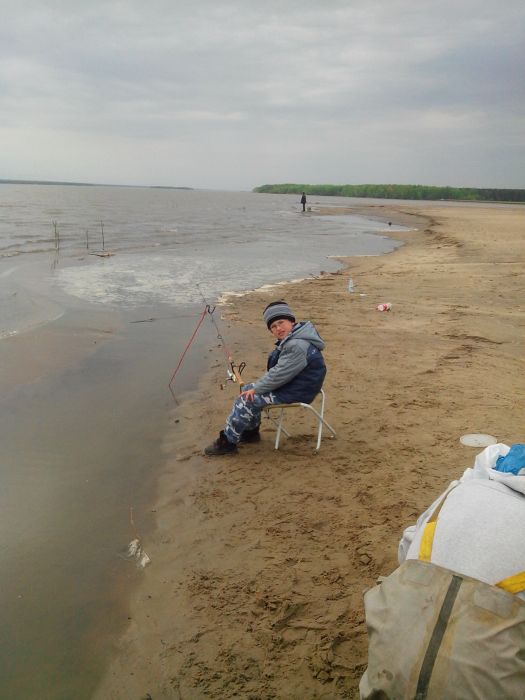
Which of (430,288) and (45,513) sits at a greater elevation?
(430,288)

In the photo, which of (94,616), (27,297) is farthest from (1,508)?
(27,297)

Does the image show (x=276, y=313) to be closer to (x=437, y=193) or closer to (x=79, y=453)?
(x=79, y=453)

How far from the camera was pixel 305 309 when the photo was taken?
1117cm

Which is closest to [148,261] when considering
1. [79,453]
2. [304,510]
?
[79,453]

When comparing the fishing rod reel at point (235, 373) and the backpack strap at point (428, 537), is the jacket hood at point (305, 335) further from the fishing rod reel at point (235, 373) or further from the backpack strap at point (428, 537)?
the backpack strap at point (428, 537)

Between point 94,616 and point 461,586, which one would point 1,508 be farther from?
point 461,586

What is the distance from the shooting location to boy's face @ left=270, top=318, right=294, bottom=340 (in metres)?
4.76

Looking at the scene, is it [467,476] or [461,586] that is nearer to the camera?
[461,586]

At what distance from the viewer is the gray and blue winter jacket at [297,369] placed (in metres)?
4.68

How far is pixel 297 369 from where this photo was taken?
15.4 ft

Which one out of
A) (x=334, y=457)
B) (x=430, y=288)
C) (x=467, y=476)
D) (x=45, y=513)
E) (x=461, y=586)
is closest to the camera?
(x=461, y=586)

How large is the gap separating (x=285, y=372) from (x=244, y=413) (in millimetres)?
614

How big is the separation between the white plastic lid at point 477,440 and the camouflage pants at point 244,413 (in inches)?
74.5

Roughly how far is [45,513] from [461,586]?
A: 3.59 metres
